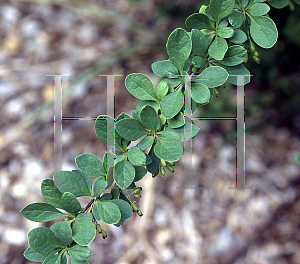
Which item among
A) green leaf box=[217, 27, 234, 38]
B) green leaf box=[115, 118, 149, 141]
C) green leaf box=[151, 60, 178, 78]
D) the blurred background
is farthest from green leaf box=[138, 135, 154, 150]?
the blurred background

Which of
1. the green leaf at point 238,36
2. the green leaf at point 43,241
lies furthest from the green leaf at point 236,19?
the green leaf at point 43,241

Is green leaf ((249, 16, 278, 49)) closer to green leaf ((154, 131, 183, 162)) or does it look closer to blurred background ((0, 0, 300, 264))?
green leaf ((154, 131, 183, 162))

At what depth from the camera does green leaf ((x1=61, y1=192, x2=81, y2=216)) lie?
1.47 ft

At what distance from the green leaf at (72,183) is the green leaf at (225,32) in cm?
35

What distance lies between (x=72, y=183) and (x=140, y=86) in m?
0.20

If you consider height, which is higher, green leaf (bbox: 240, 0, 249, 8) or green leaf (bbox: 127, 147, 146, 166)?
green leaf (bbox: 240, 0, 249, 8)

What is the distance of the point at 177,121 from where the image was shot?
1.54ft

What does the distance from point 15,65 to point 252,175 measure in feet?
5.53

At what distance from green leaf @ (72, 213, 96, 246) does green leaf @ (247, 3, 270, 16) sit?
18.2 inches

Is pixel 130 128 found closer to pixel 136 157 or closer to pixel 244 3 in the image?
pixel 136 157

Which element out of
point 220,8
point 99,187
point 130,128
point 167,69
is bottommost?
point 99,187

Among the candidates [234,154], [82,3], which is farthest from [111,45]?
[234,154]

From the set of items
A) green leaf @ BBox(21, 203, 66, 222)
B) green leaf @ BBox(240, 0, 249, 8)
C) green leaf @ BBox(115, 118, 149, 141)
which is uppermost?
green leaf @ BBox(240, 0, 249, 8)

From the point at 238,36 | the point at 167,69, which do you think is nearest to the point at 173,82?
the point at 167,69
